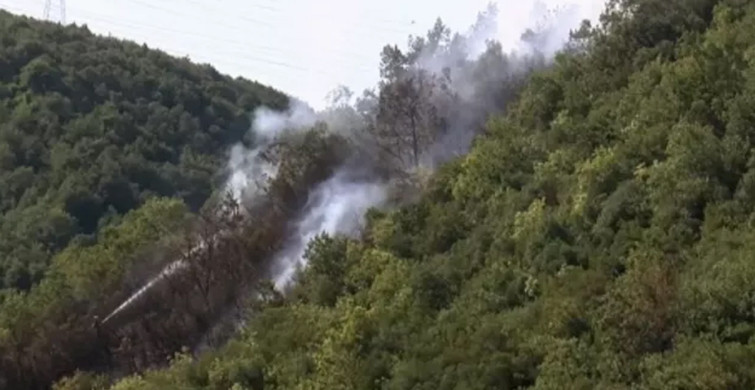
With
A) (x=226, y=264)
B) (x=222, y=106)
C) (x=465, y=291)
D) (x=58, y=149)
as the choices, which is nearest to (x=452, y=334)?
(x=465, y=291)

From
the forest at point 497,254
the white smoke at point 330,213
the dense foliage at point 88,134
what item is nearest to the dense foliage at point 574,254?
the forest at point 497,254

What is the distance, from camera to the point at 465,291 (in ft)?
98.0

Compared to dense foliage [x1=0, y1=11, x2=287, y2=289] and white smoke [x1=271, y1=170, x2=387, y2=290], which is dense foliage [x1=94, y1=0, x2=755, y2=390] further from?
dense foliage [x1=0, y1=11, x2=287, y2=289]

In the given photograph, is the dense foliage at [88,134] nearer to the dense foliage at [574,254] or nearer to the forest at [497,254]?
the forest at [497,254]

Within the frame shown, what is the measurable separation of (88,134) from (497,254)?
134ft

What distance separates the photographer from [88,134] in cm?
6688

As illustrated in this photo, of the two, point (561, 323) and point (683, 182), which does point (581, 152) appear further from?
point (561, 323)

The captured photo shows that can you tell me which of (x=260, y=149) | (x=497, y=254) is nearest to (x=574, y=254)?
(x=497, y=254)

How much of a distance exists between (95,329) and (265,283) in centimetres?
967

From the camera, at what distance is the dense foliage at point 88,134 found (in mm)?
61406

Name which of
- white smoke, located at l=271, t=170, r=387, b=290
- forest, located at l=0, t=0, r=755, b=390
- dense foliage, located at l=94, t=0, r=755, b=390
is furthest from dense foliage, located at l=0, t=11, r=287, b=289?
dense foliage, located at l=94, t=0, r=755, b=390

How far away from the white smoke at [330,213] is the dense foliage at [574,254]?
5.68 metres

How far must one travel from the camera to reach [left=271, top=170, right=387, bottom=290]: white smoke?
1684 inches

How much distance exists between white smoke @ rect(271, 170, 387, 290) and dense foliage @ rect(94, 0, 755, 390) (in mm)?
5685
